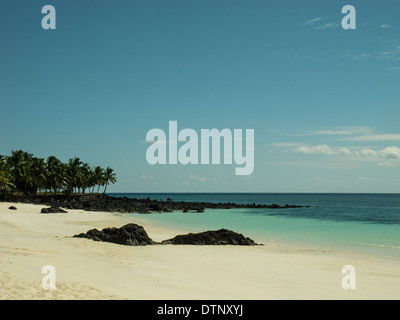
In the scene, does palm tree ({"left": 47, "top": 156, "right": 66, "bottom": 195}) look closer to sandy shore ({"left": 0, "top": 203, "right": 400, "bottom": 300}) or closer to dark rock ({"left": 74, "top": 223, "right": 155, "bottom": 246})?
dark rock ({"left": 74, "top": 223, "right": 155, "bottom": 246})

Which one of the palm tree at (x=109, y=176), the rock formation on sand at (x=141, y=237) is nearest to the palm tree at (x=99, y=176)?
the palm tree at (x=109, y=176)

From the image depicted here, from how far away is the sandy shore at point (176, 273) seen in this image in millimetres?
11023

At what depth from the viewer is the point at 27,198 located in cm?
7600

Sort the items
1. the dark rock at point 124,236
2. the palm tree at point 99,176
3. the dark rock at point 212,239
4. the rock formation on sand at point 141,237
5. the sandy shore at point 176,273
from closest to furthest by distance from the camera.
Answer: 1. the sandy shore at point 176,273
2. the dark rock at point 124,236
3. the rock formation on sand at point 141,237
4. the dark rock at point 212,239
5. the palm tree at point 99,176

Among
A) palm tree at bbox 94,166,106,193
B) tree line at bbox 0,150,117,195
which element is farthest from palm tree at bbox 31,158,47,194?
palm tree at bbox 94,166,106,193

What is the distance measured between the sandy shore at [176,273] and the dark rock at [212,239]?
91.3 inches

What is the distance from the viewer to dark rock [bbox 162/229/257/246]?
24.8m

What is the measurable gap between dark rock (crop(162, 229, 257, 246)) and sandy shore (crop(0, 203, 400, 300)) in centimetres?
232

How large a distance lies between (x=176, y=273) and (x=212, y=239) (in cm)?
1078

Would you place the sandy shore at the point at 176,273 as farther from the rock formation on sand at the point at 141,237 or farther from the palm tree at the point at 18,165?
the palm tree at the point at 18,165

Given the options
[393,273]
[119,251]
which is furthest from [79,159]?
[393,273]

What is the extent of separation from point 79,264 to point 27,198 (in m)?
68.8

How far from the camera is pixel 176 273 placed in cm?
1478
